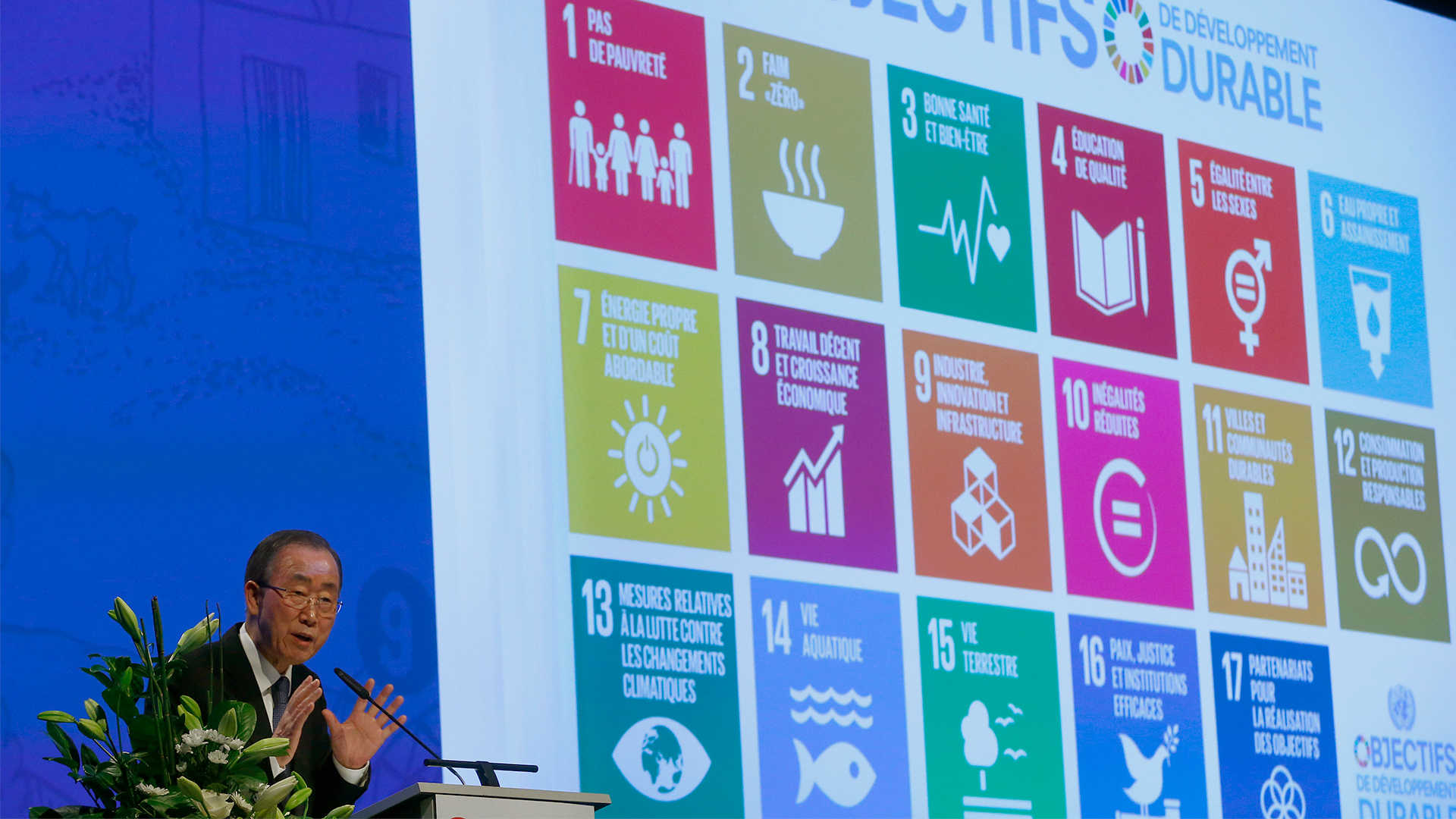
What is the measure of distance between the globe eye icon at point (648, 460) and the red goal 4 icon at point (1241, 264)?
175 cm

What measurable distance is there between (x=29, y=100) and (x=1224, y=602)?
324 cm

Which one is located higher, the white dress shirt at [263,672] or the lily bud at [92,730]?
the white dress shirt at [263,672]

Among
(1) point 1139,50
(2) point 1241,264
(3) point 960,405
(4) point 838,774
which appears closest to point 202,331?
(4) point 838,774

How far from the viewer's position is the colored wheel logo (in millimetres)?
5582

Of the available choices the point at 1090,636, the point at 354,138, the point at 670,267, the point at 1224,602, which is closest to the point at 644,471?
the point at 670,267

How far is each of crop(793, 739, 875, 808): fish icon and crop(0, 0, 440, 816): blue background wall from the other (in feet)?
3.02

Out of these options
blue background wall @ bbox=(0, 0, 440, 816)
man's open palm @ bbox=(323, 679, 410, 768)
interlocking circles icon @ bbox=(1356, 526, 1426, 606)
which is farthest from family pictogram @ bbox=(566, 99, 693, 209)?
interlocking circles icon @ bbox=(1356, 526, 1426, 606)

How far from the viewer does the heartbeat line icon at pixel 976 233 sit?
5.07 m

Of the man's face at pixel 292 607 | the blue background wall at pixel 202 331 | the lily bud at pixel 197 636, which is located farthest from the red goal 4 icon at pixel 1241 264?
the lily bud at pixel 197 636

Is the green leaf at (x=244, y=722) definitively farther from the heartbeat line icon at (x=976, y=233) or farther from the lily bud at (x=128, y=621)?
the heartbeat line icon at (x=976, y=233)

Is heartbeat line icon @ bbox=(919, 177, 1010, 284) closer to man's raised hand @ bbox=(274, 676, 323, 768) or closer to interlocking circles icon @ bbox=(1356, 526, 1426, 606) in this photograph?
interlocking circles icon @ bbox=(1356, 526, 1426, 606)

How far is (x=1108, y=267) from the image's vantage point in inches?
212

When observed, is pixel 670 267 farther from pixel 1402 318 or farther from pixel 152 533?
pixel 1402 318

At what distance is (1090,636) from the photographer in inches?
200
